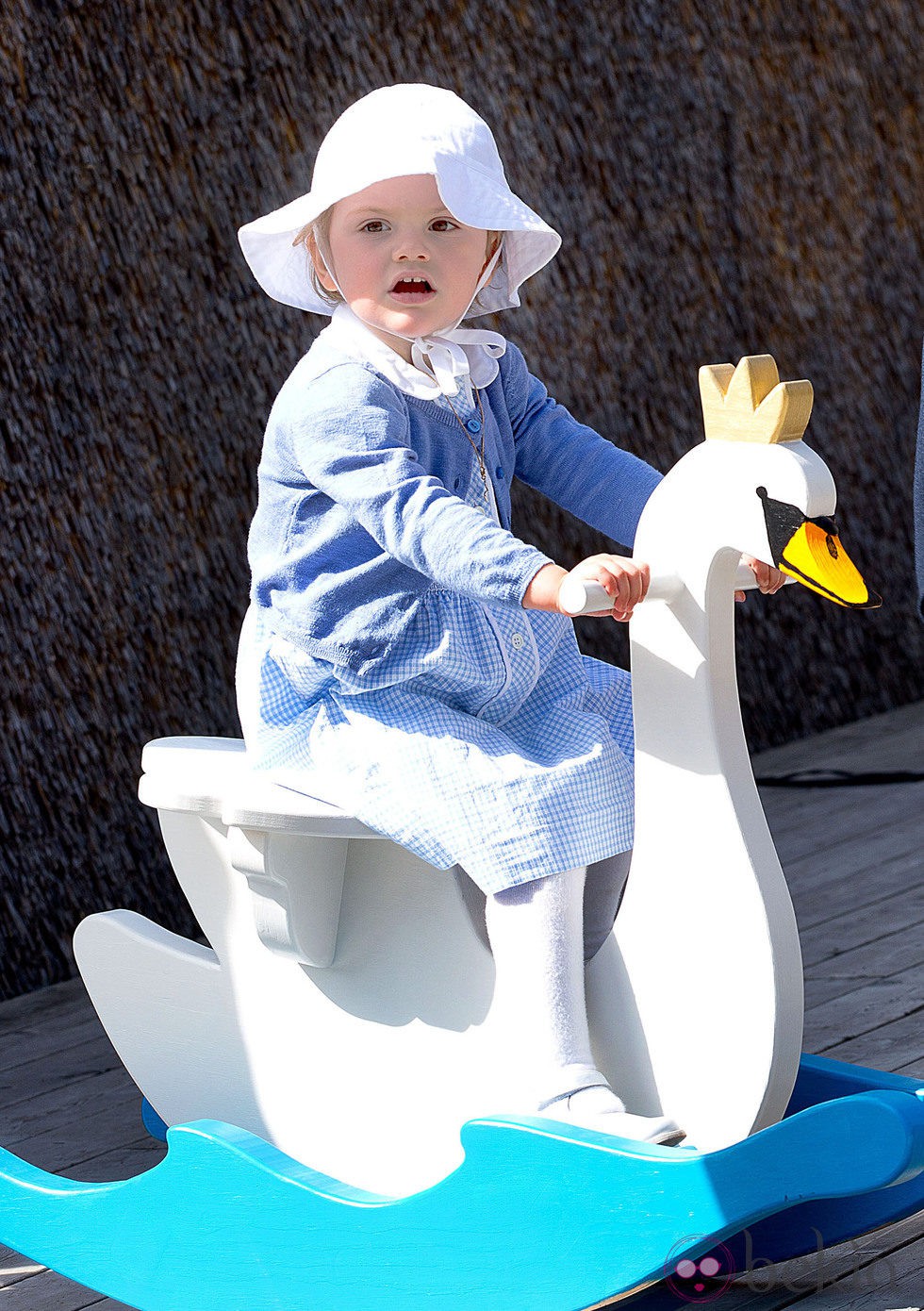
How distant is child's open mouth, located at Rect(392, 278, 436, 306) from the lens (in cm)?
140

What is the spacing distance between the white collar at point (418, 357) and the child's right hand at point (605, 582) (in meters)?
0.26

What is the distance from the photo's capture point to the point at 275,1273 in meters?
1.38

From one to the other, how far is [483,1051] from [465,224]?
67 centimetres

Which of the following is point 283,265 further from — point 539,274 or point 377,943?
point 539,274

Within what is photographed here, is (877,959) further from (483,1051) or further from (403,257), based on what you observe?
(403,257)

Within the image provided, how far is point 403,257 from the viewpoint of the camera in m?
1.39

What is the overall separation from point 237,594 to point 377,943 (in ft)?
4.30

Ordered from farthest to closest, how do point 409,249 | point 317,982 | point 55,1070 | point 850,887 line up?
point 850,887, point 55,1070, point 317,982, point 409,249

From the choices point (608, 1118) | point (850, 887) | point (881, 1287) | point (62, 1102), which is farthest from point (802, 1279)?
point (850, 887)

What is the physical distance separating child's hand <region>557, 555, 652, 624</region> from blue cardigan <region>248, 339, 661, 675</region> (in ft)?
0.16

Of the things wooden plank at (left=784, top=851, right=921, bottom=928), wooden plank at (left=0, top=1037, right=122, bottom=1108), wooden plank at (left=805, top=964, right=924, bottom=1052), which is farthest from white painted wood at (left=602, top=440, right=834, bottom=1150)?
wooden plank at (left=784, top=851, right=921, bottom=928)

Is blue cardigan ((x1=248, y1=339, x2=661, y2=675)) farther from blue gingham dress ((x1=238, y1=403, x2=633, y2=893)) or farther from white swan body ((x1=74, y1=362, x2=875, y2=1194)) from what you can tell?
white swan body ((x1=74, y1=362, x2=875, y2=1194))

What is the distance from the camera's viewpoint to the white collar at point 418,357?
1.42 metres

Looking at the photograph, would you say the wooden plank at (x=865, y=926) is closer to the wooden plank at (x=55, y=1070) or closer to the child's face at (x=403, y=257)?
the wooden plank at (x=55, y=1070)
